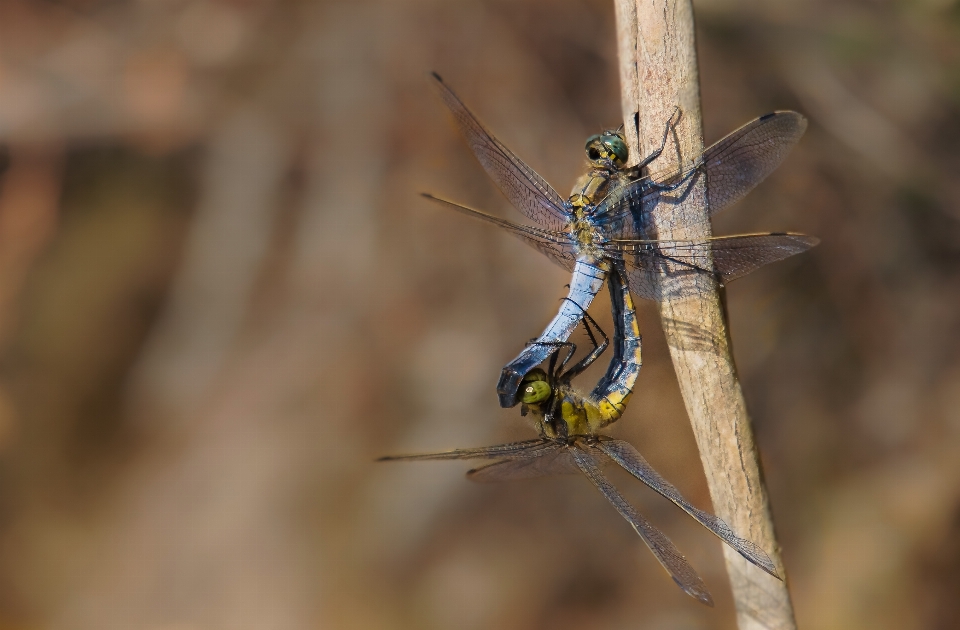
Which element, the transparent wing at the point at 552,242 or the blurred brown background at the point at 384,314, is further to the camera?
the blurred brown background at the point at 384,314

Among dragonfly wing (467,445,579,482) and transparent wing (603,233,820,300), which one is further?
dragonfly wing (467,445,579,482)

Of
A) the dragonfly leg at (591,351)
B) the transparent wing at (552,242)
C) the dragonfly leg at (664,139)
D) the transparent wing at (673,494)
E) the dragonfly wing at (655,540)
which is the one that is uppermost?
the dragonfly leg at (664,139)

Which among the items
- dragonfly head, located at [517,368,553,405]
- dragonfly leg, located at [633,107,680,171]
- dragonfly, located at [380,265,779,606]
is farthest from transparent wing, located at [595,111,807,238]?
dragonfly head, located at [517,368,553,405]

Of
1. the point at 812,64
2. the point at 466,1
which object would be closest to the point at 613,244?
the point at 812,64

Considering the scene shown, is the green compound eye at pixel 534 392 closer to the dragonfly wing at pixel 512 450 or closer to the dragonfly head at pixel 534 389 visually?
the dragonfly head at pixel 534 389

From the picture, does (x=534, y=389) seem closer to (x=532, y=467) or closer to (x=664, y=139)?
(x=532, y=467)

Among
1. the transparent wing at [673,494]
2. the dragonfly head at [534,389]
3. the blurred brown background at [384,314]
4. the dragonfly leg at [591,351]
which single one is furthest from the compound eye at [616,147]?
the blurred brown background at [384,314]

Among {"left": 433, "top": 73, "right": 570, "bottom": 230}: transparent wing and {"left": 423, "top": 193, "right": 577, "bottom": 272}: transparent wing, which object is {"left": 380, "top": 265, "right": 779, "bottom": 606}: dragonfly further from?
{"left": 433, "top": 73, "right": 570, "bottom": 230}: transparent wing
